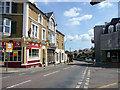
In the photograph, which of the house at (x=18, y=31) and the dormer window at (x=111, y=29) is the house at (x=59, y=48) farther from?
the house at (x=18, y=31)

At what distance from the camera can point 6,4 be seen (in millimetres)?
19562

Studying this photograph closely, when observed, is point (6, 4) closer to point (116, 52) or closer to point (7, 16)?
point (7, 16)

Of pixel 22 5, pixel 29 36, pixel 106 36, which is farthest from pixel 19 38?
pixel 106 36

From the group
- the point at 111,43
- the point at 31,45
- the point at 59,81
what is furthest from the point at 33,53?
the point at 111,43

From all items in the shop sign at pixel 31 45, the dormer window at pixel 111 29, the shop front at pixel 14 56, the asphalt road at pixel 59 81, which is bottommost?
the asphalt road at pixel 59 81

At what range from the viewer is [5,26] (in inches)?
741

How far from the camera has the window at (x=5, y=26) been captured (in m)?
18.6

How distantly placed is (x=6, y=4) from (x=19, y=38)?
20.2ft

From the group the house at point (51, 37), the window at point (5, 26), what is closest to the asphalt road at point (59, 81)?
the window at point (5, 26)

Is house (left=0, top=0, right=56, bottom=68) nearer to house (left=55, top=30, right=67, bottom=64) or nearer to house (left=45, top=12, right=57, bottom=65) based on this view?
house (left=45, top=12, right=57, bottom=65)

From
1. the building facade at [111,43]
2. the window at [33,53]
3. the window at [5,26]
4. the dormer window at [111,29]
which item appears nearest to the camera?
the window at [5,26]

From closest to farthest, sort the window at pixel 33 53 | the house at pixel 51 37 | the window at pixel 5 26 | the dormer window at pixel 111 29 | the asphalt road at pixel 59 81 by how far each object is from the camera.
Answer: the asphalt road at pixel 59 81, the window at pixel 5 26, the window at pixel 33 53, the house at pixel 51 37, the dormer window at pixel 111 29

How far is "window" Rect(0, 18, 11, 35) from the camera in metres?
18.6

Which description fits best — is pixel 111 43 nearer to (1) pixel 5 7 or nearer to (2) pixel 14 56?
(2) pixel 14 56
